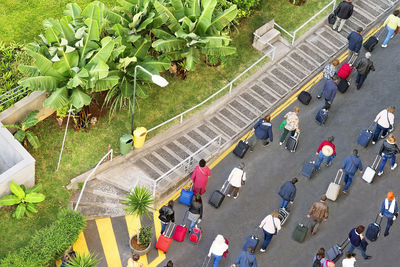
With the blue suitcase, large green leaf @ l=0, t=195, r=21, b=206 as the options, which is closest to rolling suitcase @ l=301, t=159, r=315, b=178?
the blue suitcase

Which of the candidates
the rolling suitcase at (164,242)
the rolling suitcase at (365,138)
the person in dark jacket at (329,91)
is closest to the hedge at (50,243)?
the rolling suitcase at (164,242)

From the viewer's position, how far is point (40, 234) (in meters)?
26.2

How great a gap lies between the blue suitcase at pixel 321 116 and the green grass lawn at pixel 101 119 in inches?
139

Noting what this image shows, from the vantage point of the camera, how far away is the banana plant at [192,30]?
2844 centimetres

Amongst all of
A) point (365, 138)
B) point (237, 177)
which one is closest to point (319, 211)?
point (237, 177)

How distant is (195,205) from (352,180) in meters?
6.13

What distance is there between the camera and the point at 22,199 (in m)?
27.1

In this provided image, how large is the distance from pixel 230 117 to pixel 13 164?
8662 millimetres

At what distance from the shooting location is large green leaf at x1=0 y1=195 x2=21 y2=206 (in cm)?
2667

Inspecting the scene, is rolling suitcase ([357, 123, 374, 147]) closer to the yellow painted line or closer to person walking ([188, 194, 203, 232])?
person walking ([188, 194, 203, 232])

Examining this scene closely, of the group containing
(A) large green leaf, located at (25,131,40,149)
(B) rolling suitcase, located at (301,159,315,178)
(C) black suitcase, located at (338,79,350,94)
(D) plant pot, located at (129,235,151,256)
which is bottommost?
(D) plant pot, located at (129,235,151,256)

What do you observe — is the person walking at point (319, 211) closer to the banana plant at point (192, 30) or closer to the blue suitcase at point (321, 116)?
the blue suitcase at point (321, 116)

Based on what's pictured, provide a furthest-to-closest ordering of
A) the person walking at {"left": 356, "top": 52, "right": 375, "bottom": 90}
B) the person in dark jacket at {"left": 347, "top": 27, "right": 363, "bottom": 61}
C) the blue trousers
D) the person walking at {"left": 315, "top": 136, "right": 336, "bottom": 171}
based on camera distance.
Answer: the person in dark jacket at {"left": 347, "top": 27, "right": 363, "bottom": 61}
the person walking at {"left": 356, "top": 52, "right": 375, "bottom": 90}
the blue trousers
the person walking at {"left": 315, "top": 136, "right": 336, "bottom": 171}

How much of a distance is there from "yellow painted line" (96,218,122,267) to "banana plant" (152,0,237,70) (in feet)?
21.3
